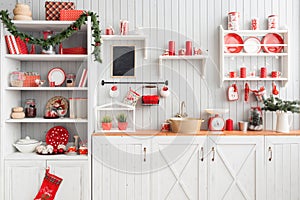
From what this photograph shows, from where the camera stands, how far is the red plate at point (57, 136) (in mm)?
3237

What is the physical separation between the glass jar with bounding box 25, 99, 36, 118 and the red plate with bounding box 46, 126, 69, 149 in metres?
0.25

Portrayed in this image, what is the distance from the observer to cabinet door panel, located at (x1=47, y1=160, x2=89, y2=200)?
2.97 m

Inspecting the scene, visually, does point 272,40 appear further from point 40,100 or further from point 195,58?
point 40,100

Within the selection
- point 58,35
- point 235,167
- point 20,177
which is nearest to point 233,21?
point 235,167

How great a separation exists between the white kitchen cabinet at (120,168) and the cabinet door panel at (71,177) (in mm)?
100

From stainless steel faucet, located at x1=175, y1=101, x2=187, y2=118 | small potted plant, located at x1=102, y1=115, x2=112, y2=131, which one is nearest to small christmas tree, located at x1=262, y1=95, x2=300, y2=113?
stainless steel faucet, located at x1=175, y1=101, x2=187, y2=118

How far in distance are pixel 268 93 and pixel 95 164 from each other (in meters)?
1.90

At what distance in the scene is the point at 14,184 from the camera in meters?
2.96

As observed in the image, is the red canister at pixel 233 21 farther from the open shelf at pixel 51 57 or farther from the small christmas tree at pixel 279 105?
the open shelf at pixel 51 57

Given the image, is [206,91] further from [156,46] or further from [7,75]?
[7,75]

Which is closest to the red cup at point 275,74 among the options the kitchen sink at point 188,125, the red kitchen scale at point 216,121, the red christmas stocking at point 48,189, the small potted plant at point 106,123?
the red kitchen scale at point 216,121

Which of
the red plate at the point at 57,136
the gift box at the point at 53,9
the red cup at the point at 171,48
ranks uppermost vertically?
the gift box at the point at 53,9

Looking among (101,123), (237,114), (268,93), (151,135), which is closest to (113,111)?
(101,123)

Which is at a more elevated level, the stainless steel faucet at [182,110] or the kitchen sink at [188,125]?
the stainless steel faucet at [182,110]
